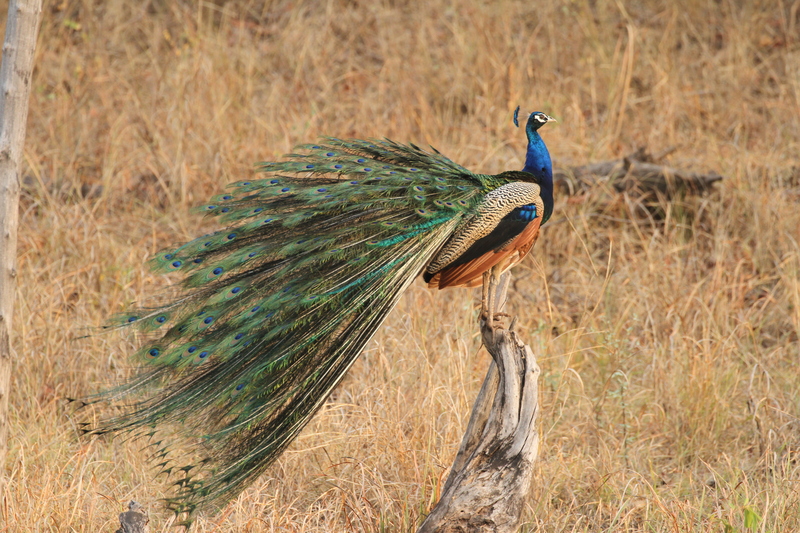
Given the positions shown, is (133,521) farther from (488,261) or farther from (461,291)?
(461,291)

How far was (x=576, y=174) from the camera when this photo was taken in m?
6.18

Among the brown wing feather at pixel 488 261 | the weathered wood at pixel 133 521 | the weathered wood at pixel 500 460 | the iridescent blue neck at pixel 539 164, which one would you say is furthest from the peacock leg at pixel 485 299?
the weathered wood at pixel 133 521

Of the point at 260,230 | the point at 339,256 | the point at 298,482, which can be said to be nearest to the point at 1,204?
the point at 260,230

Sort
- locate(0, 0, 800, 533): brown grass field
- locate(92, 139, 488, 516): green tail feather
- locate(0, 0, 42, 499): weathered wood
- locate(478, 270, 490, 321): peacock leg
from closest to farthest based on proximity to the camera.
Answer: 1. locate(92, 139, 488, 516): green tail feather
2. locate(0, 0, 42, 499): weathered wood
3. locate(478, 270, 490, 321): peacock leg
4. locate(0, 0, 800, 533): brown grass field

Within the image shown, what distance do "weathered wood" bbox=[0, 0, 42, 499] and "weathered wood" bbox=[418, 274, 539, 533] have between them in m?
1.80

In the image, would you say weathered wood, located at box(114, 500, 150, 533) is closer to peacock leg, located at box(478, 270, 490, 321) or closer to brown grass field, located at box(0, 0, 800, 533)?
brown grass field, located at box(0, 0, 800, 533)

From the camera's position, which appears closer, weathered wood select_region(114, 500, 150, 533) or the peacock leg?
weathered wood select_region(114, 500, 150, 533)

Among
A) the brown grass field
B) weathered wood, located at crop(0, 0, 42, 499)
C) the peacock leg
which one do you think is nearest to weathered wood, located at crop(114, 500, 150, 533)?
the brown grass field

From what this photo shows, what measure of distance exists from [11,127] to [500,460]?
228 centimetres

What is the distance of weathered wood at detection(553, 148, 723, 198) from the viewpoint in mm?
5988

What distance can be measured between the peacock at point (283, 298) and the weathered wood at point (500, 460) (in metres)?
0.50

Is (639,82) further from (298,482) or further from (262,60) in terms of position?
(298,482)

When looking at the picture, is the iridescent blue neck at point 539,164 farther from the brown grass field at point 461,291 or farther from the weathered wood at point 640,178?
the weathered wood at point 640,178

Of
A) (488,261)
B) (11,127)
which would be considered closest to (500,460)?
(488,261)
